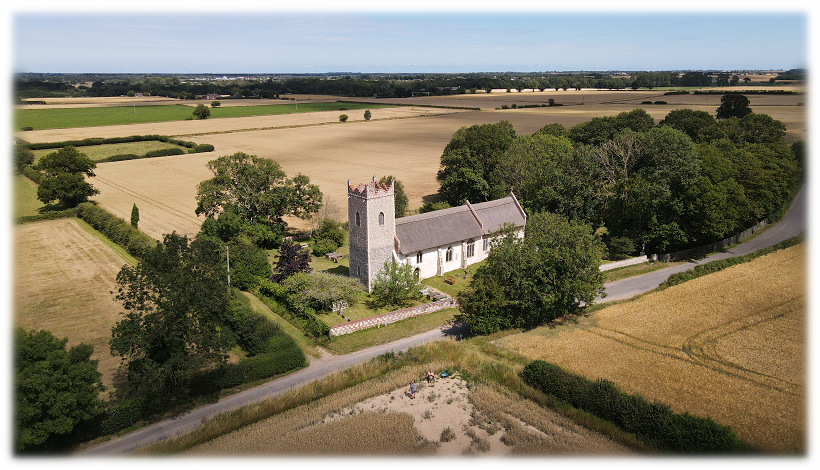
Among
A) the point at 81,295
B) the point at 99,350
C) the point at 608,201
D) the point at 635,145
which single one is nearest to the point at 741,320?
the point at 608,201

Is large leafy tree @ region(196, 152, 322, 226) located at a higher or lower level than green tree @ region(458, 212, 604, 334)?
higher

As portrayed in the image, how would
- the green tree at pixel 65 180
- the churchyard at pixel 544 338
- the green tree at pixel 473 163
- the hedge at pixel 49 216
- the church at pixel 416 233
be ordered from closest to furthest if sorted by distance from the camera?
the churchyard at pixel 544 338 → the church at pixel 416 233 → the hedge at pixel 49 216 → the green tree at pixel 473 163 → the green tree at pixel 65 180

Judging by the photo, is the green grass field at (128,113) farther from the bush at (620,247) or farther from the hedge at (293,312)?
the bush at (620,247)

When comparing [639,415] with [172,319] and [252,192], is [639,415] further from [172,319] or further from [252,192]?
[252,192]

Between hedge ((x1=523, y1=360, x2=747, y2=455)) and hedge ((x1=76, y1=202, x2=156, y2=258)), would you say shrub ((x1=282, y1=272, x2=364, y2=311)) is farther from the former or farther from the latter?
hedge ((x1=76, y1=202, x2=156, y2=258))

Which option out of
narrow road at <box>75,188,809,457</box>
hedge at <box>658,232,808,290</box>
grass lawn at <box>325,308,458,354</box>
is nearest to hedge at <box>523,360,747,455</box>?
narrow road at <box>75,188,809,457</box>

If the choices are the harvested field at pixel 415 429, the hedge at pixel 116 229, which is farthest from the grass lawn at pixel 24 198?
the harvested field at pixel 415 429
